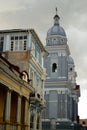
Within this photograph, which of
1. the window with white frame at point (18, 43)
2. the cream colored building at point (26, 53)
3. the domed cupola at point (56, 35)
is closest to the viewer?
the cream colored building at point (26, 53)

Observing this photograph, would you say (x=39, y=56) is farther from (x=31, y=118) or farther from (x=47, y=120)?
(x=47, y=120)

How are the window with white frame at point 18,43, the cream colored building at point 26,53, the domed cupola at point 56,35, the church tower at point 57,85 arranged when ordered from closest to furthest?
1. the cream colored building at point 26,53
2. the window with white frame at point 18,43
3. the church tower at point 57,85
4. the domed cupola at point 56,35

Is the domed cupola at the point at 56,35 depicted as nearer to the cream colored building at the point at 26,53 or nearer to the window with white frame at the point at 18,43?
the cream colored building at the point at 26,53

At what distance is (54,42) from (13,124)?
39.9m

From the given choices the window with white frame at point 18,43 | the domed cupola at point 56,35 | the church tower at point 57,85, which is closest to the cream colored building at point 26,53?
the window with white frame at point 18,43

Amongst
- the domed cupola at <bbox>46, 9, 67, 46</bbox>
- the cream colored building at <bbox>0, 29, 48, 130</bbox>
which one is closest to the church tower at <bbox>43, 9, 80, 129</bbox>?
the domed cupola at <bbox>46, 9, 67, 46</bbox>

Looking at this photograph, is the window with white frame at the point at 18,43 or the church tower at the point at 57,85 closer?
the window with white frame at the point at 18,43

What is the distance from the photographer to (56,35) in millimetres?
64375

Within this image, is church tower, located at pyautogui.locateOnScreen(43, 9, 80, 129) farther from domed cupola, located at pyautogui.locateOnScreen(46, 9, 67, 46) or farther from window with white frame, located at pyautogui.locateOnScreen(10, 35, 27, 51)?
window with white frame, located at pyautogui.locateOnScreen(10, 35, 27, 51)

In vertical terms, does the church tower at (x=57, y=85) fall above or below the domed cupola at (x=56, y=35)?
below

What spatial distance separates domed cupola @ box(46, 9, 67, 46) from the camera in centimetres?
6338

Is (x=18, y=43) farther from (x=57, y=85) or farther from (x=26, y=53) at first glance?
(x=57, y=85)

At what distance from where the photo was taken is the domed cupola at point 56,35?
63.4 meters

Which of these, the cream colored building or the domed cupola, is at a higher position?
the domed cupola
